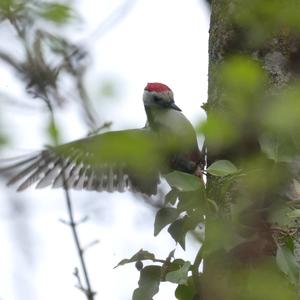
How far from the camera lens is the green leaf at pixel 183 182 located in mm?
2033

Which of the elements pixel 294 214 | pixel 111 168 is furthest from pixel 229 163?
pixel 111 168

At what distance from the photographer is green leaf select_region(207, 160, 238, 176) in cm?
196

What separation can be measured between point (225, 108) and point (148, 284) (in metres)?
0.55

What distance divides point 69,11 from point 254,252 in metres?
0.73

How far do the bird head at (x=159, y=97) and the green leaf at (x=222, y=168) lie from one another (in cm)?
139

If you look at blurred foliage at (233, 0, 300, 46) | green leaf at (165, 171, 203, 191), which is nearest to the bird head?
green leaf at (165, 171, 203, 191)

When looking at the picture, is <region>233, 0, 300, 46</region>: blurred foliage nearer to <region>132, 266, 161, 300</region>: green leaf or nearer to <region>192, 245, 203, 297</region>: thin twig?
<region>192, 245, 203, 297</region>: thin twig

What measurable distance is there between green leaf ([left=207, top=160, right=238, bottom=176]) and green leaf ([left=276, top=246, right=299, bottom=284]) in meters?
0.23

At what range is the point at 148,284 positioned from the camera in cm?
220

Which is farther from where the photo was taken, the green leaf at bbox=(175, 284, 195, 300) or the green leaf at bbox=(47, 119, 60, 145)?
the green leaf at bbox=(175, 284, 195, 300)

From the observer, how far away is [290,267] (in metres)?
1.87

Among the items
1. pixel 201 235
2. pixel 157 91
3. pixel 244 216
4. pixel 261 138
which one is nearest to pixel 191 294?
pixel 201 235

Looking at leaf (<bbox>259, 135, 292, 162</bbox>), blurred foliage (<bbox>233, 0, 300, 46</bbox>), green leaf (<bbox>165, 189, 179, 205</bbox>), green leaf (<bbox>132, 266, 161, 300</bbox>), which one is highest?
blurred foliage (<bbox>233, 0, 300, 46</bbox>)

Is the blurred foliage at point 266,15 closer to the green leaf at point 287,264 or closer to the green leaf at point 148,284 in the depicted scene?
the green leaf at point 287,264
